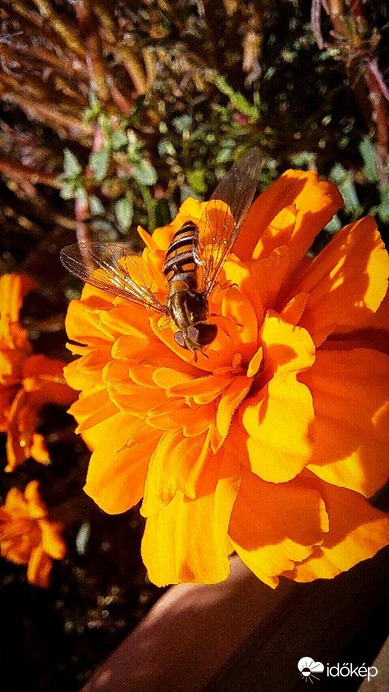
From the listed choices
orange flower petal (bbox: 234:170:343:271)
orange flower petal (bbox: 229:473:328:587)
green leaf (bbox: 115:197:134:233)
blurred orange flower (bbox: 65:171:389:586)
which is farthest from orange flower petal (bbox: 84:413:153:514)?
green leaf (bbox: 115:197:134:233)

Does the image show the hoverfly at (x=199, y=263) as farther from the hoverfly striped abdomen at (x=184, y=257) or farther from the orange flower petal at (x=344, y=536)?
the orange flower petal at (x=344, y=536)

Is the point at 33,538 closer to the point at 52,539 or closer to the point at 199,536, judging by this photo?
the point at 52,539

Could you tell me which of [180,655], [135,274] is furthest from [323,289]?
[180,655]

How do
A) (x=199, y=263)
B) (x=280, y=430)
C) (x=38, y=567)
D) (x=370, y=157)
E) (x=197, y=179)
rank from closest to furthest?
(x=280, y=430) → (x=199, y=263) → (x=370, y=157) → (x=197, y=179) → (x=38, y=567)

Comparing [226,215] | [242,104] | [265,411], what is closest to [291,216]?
[226,215]

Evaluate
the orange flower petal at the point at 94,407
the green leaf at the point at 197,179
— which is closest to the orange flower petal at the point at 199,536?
the orange flower petal at the point at 94,407

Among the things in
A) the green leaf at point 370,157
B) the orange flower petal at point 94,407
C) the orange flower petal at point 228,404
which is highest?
the green leaf at point 370,157

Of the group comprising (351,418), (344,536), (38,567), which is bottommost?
(38,567)

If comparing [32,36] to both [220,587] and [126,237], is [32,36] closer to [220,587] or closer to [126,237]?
[126,237]
